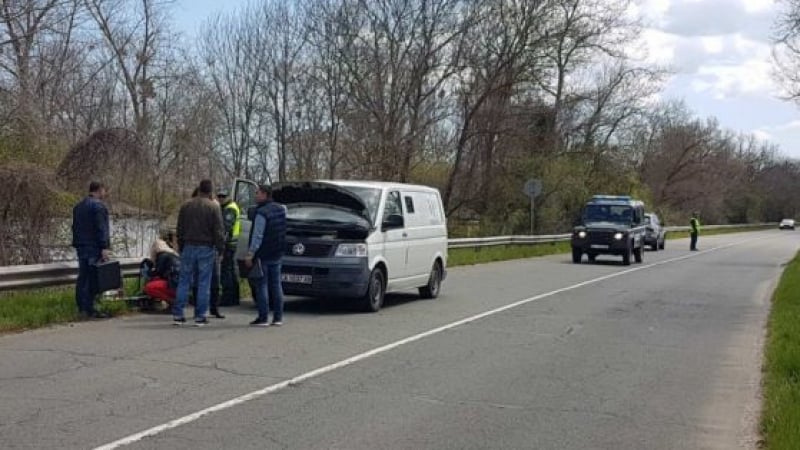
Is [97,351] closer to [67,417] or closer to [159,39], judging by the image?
[67,417]

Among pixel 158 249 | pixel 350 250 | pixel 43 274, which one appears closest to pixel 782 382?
pixel 350 250

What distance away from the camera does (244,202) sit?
15055mm

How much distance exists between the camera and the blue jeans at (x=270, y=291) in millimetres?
11688

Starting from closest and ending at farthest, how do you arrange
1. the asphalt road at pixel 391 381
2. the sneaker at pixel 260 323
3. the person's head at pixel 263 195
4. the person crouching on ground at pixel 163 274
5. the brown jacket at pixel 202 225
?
the asphalt road at pixel 391 381, the brown jacket at pixel 202 225, the sneaker at pixel 260 323, the person's head at pixel 263 195, the person crouching on ground at pixel 163 274

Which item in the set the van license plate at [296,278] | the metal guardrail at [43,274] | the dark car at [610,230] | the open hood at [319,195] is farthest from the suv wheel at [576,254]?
the metal guardrail at [43,274]

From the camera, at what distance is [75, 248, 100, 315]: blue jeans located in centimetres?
1155

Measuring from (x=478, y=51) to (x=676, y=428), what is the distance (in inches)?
1196

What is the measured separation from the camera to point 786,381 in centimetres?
858

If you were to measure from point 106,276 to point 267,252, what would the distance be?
81.7 inches

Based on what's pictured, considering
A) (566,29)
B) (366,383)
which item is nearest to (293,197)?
(366,383)

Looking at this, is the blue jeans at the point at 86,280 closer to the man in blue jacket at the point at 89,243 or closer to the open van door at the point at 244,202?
the man in blue jacket at the point at 89,243

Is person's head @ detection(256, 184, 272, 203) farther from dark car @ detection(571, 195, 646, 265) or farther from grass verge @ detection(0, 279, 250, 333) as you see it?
dark car @ detection(571, 195, 646, 265)

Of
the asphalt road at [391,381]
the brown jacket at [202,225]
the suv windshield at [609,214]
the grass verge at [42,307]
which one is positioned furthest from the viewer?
the suv windshield at [609,214]

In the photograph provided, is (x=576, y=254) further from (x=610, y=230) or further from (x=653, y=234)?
(x=653, y=234)
